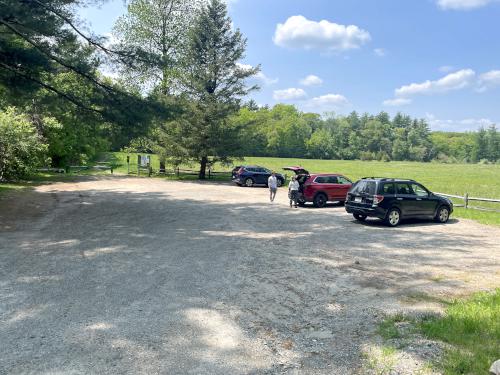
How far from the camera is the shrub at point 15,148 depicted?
23.0 metres

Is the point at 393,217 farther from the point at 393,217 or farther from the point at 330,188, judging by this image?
the point at 330,188

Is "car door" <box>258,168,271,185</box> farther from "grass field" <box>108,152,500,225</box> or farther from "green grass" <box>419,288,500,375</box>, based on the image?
"green grass" <box>419,288,500,375</box>

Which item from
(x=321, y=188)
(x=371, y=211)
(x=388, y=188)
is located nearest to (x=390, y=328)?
(x=371, y=211)

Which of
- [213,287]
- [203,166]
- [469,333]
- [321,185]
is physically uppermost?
[203,166]

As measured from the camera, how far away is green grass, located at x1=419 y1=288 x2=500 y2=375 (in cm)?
428

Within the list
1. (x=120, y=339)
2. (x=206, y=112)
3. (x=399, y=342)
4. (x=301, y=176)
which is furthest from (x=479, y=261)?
(x=206, y=112)

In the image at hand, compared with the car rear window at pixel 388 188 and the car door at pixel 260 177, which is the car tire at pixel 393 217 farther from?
the car door at pixel 260 177

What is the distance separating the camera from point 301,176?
1872 cm

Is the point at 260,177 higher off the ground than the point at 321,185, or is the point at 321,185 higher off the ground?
the point at 321,185

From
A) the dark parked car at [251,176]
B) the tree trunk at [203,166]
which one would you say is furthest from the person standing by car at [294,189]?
the tree trunk at [203,166]

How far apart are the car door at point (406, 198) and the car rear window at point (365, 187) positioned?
100cm

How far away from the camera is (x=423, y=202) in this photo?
47.5ft

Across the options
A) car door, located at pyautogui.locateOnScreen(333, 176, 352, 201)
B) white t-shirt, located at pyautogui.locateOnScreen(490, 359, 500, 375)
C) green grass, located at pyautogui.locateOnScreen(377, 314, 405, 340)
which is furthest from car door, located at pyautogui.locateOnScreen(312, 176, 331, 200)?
white t-shirt, located at pyautogui.locateOnScreen(490, 359, 500, 375)

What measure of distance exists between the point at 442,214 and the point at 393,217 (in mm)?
2641
